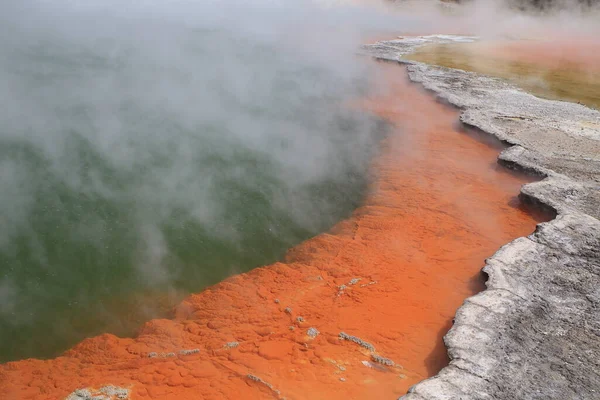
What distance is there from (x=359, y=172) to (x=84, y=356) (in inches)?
131

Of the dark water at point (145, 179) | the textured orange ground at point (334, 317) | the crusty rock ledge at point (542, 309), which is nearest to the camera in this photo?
the crusty rock ledge at point (542, 309)

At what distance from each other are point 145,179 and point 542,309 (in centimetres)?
369

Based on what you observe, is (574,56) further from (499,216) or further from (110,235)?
(110,235)

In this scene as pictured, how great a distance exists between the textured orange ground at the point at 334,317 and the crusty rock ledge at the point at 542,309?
9.3 inches

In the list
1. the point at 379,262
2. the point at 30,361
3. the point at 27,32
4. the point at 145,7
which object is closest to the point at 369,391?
the point at 379,262

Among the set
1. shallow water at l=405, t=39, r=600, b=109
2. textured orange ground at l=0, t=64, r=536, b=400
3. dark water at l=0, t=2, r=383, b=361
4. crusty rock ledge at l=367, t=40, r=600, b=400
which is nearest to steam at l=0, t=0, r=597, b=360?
dark water at l=0, t=2, r=383, b=361

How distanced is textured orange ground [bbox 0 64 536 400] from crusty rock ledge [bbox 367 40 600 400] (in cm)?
24

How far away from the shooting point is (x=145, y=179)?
4789mm

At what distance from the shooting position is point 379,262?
362 cm

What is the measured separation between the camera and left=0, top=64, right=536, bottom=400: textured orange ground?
254 cm

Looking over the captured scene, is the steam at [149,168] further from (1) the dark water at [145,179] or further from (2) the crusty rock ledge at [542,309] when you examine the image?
(2) the crusty rock ledge at [542,309]

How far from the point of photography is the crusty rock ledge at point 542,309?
90.3 inches

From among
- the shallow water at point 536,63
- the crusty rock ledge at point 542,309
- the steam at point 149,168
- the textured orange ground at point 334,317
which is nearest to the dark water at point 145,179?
the steam at point 149,168

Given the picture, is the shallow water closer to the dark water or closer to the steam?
the steam
